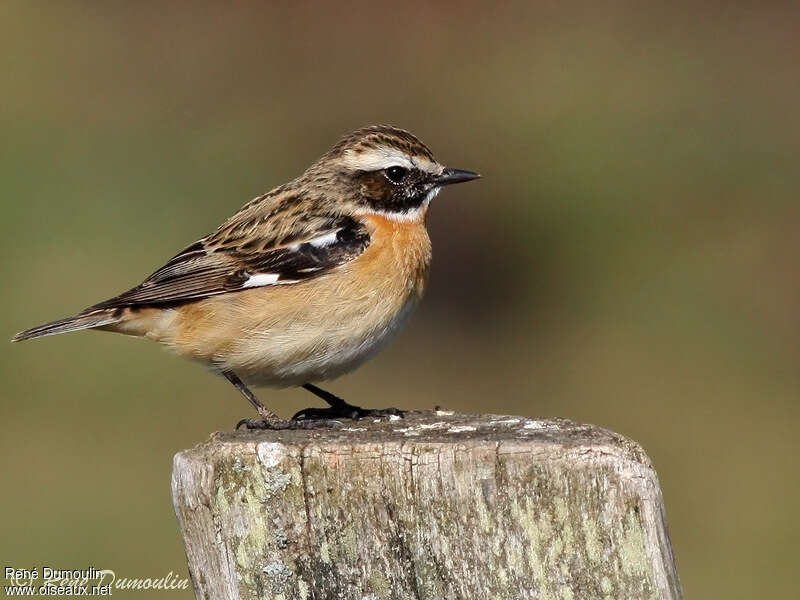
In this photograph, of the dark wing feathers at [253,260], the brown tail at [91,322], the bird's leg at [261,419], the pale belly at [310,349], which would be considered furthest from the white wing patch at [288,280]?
the brown tail at [91,322]

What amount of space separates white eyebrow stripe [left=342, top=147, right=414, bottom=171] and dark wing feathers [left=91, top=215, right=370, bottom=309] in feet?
1.37

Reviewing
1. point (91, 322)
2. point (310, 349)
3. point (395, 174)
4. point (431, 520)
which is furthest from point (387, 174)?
point (431, 520)

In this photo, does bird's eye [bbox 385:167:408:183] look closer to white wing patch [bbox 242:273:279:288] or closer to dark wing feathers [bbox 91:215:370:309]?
dark wing feathers [bbox 91:215:370:309]

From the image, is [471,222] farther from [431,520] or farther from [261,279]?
[431,520]

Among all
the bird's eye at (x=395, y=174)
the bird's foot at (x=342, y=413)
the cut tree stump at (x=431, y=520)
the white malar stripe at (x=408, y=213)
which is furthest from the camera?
the bird's eye at (x=395, y=174)

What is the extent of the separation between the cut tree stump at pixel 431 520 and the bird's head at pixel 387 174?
3459 millimetres

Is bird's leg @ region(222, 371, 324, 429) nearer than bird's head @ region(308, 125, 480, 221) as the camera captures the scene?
Yes

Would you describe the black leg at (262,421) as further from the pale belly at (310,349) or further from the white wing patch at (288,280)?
the white wing patch at (288,280)

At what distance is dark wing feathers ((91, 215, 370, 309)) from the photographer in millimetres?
8133

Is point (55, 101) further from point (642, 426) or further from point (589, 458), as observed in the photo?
point (589, 458)

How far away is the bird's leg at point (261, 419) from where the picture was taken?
668cm

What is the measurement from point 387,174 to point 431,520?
4.05 metres

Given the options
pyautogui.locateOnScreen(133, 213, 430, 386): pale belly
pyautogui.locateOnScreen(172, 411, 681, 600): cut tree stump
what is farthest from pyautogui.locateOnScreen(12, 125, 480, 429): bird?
pyautogui.locateOnScreen(172, 411, 681, 600): cut tree stump

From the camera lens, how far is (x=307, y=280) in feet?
26.3
